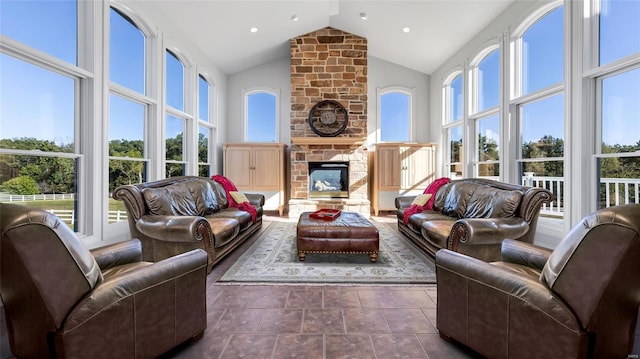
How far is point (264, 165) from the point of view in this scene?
21.6 ft

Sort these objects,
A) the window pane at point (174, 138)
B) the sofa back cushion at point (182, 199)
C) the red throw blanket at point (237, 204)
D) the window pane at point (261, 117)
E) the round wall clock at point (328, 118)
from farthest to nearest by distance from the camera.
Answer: the window pane at point (261, 117), the round wall clock at point (328, 118), the window pane at point (174, 138), the red throw blanket at point (237, 204), the sofa back cushion at point (182, 199)

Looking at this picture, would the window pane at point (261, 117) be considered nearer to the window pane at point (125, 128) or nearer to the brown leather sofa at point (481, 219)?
the window pane at point (125, 128)

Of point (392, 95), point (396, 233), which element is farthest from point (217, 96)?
point (396, 233)

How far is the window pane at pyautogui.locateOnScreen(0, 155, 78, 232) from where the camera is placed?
2.47 m

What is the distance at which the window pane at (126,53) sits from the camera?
3598mm

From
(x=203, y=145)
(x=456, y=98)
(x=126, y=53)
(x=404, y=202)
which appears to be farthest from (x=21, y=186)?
(x=456, y=98)

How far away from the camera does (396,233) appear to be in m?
4.82

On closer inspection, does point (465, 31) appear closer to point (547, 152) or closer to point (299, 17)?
point (547, 152)

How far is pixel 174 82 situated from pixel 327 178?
345cm

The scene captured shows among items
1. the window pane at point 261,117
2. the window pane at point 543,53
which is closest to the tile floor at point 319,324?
the window pane at point 543,53

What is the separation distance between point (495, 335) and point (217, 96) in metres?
6.56

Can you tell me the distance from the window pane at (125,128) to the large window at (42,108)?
1.68ft

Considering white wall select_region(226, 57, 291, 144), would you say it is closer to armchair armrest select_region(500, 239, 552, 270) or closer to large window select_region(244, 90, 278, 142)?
large window select_region(244, 90, 278, 142)

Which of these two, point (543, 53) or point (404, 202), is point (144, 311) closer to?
point (404, 202)
